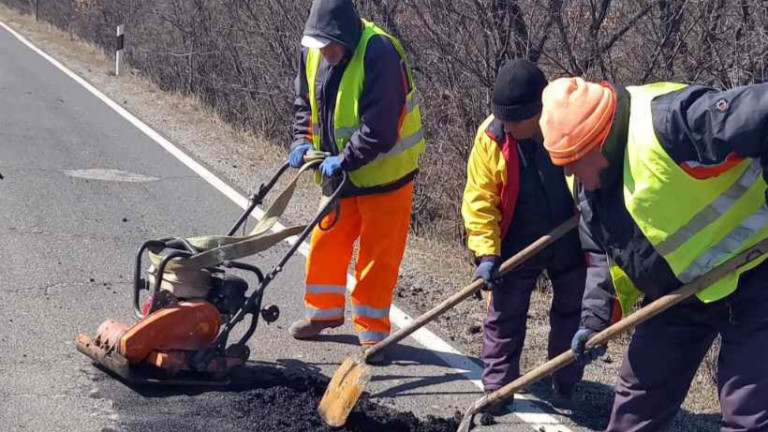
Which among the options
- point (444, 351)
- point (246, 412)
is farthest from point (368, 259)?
point (246, 412)

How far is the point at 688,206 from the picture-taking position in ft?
11.7

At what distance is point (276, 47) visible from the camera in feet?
42.8

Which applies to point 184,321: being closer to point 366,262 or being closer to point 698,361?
point 366,262

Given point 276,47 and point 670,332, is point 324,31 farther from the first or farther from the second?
point 276,47

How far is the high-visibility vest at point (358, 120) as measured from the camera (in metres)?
5.70

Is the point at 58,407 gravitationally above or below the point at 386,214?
below

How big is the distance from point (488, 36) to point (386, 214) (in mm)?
2935

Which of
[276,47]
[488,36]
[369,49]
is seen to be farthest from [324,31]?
[276,47]

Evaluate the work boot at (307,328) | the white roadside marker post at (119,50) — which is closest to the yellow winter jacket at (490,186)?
the work boot at (307,328)

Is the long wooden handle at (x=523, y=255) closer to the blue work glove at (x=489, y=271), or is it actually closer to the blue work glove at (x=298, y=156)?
the blue work glove at (x=489, y=271)

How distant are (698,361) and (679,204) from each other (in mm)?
778

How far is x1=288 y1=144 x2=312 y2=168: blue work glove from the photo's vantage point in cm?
604

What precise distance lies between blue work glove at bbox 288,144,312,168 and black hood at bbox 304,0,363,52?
77 cm

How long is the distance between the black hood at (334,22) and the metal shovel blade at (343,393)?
71.5 inches
